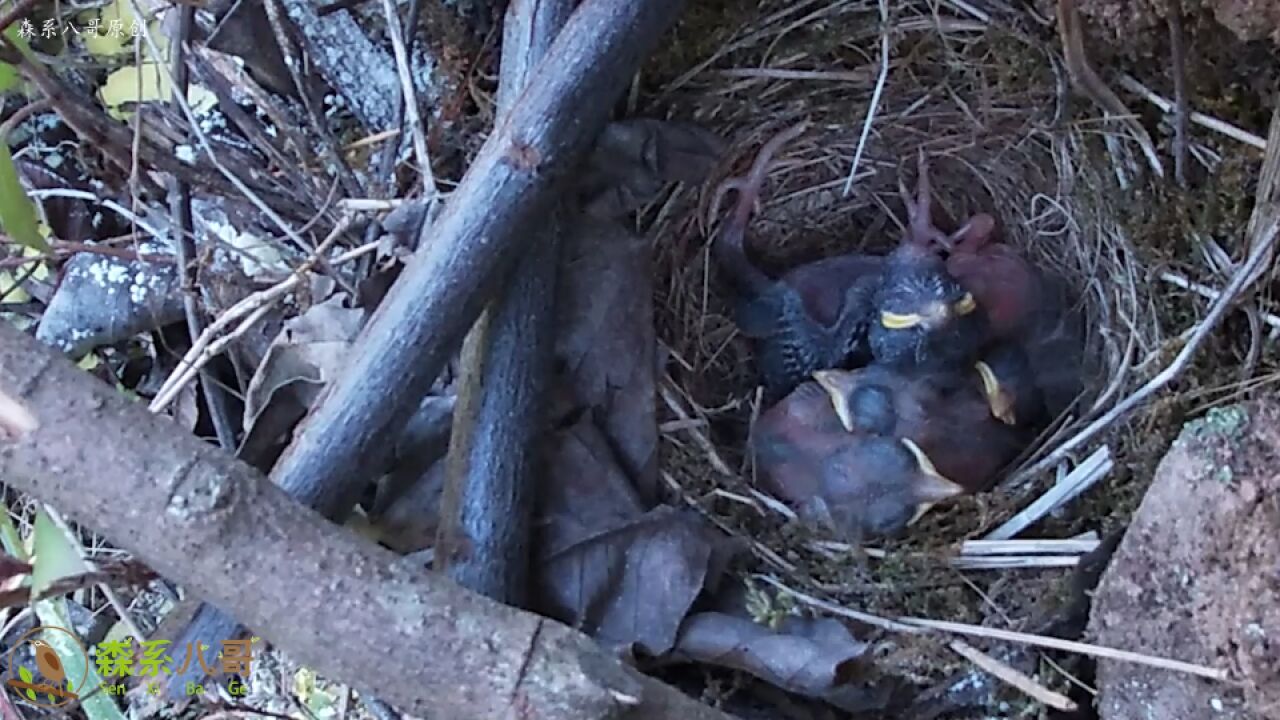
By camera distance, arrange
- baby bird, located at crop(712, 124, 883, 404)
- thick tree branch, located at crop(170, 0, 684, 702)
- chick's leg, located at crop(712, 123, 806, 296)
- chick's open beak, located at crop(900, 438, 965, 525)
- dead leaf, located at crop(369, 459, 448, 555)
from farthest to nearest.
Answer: baby bird, located at crop(712, 124, 883, 404) → chick's leg, located at crop(712, 123, 806, 296) → chick's open beak, located at crop(900, 438, 965, 525) → dead leaf, located at crop(369, 459, 448, 555) → thick tree branch, located at crop(170, 0, 684, 702)

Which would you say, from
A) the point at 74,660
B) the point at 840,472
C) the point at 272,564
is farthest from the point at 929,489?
the point at 74,660

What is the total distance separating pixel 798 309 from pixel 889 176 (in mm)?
215

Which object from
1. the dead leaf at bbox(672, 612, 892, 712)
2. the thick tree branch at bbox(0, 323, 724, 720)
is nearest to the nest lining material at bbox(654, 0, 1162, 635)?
the dead leaf at bbox(672, 612, 892, 712)

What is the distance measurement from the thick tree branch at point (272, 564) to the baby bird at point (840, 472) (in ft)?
2.11

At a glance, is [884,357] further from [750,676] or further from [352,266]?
[352,266]

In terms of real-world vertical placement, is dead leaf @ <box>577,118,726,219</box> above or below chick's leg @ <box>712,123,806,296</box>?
above

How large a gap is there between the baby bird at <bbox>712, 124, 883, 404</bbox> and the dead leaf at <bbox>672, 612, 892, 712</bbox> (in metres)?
0.56

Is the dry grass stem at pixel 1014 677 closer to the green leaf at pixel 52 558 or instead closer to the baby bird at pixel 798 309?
the baby bird at pixel 798 309

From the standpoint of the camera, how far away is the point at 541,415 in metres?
1.18

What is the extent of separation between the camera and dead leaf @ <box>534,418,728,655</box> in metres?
1.17

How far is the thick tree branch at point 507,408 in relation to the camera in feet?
3.63

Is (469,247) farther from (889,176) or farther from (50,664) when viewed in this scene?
(889,176)

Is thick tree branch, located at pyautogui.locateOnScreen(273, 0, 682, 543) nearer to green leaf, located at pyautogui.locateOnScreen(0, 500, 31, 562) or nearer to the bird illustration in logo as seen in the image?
green leaf, located at pyautogui.locateOnScreen(0, 500, 31, 562)

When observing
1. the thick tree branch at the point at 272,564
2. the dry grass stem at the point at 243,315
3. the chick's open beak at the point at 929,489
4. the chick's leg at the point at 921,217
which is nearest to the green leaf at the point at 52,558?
the thick tree branch at the point at 272,564
